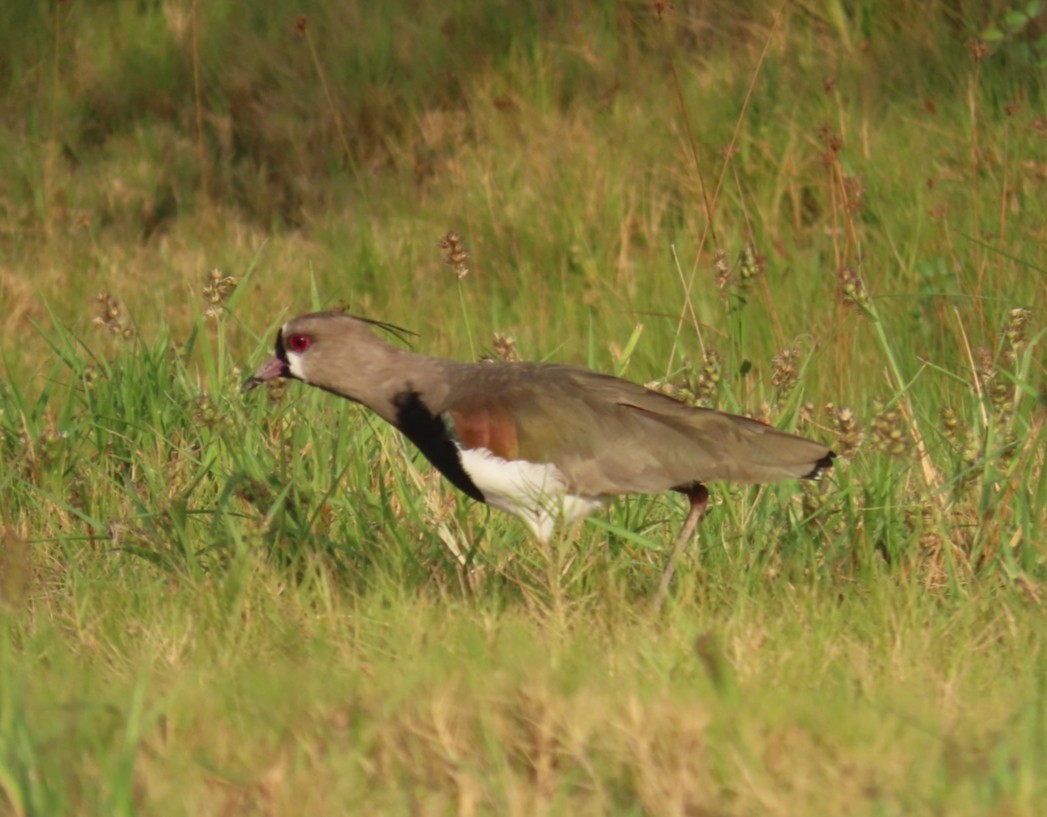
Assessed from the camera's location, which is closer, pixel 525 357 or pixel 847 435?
pixel 847 435

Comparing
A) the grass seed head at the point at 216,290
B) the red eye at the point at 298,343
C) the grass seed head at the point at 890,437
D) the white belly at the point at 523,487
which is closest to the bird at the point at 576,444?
the white belly at the point at 523,487

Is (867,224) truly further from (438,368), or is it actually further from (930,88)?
(438,368)

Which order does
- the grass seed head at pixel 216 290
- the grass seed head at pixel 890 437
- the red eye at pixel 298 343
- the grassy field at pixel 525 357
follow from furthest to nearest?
the grass seed head at pixel 216 290
the red eye at pixel 298 343
the grass seed head at pixel 890 437
the grassy field at pixel 525 357

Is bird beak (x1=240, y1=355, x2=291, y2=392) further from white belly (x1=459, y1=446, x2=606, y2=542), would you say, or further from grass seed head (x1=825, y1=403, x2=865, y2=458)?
grass seed head (x1=825, y1=403, x2=865, y2=458)

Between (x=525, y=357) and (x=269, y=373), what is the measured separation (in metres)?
2.06

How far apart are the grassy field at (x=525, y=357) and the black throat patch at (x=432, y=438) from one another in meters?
0.21

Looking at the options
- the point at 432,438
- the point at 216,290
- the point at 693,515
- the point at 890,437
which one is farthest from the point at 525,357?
the point at 890,437

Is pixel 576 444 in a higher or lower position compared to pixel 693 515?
higher

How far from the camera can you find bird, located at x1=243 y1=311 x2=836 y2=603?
4562 mm

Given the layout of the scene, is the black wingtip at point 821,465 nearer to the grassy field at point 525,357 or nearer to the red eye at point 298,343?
the grassy field at point 525,357

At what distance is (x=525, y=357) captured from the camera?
7.04 meters

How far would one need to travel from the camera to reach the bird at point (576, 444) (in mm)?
4562

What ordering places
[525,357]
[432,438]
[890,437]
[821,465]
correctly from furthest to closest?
[525,357] → [432,438] → [821,465] → [890,437]

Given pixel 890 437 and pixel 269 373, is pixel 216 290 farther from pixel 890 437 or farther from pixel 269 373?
pixel 890 437
